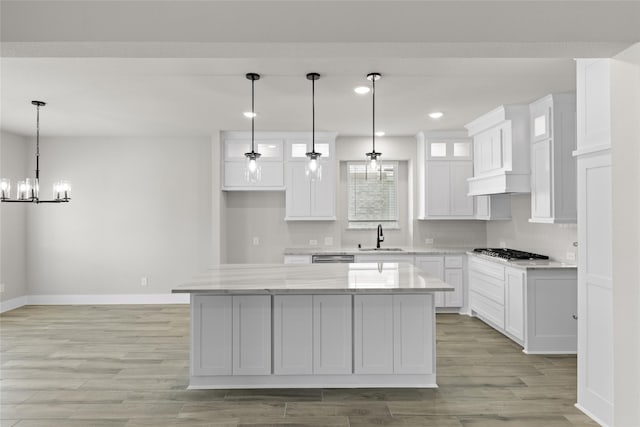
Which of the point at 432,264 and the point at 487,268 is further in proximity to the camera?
the point at 432,264

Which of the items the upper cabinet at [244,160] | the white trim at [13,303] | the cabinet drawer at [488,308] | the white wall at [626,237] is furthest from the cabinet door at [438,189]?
the white trim at [13,303]

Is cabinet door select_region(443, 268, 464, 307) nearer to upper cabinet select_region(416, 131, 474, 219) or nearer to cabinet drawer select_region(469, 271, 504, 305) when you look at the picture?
cabinet drawer select_region(469, 271, 504, 305)

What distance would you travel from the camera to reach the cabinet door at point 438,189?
20.4 ft

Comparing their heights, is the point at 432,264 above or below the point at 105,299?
above

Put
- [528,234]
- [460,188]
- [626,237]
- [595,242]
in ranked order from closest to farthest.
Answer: [626,237]
[595,242]
[528,234]
[460,188]

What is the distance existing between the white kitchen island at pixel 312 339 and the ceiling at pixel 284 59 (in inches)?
68.3

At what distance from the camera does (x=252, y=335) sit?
3.39 meters

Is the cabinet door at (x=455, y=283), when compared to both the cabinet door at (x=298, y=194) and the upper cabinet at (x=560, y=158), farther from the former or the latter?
the cabinet door at (x=298, y=194)

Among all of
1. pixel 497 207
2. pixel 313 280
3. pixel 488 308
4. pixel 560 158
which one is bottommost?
pixel 488 308

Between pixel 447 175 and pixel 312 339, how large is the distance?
3.71 meters

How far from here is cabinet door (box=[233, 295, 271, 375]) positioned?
3.39 metres

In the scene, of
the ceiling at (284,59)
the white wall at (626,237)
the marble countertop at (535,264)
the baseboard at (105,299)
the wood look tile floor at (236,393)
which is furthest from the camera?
the baseboard at (105,299)

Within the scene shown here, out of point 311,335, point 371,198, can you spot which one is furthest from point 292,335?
point 371,198

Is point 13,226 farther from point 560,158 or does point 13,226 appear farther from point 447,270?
point 560,158
